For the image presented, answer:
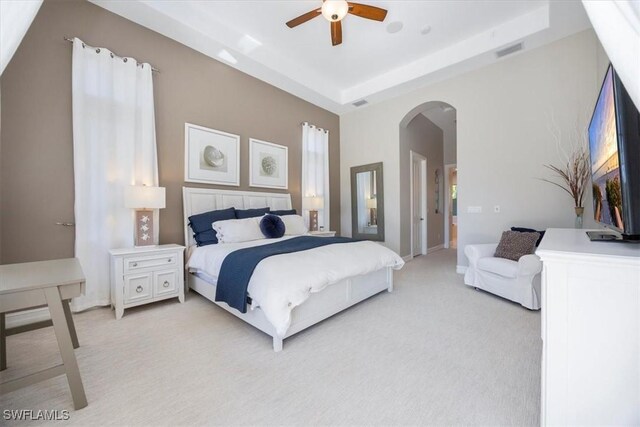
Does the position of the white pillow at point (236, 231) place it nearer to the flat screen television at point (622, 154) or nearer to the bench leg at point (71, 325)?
the bench leg at point (71, 325)

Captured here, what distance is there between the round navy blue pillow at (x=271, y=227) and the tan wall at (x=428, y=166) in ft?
8.74

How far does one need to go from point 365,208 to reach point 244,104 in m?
3.04

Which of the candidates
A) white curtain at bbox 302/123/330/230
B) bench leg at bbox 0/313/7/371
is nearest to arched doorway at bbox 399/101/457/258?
white curtain at bbox 302/123/330/230

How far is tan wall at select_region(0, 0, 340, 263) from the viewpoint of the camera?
2.29 meters

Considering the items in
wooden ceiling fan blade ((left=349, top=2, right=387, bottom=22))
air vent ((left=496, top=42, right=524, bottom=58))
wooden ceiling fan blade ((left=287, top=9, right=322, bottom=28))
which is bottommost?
wooden ceiling fan blade ((left=349, top=2, right=387, bottom=22))

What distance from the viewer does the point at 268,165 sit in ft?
14.3

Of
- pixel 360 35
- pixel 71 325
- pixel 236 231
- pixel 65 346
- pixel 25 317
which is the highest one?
pixel 360 35

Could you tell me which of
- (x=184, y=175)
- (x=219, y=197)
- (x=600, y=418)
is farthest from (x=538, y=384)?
(x=184, y=175)

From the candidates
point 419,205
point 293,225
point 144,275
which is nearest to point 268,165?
point 293,225

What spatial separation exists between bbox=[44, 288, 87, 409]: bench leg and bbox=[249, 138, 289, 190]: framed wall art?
9.74 ft

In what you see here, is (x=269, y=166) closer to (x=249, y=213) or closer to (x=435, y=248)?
(x=249, y=213)

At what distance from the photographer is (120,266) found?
A: 8.06ft

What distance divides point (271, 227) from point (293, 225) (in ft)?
1.86

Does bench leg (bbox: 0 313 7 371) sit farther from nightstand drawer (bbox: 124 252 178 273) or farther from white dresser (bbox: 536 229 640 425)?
white dresser (bbox: 536 229 640 425)
